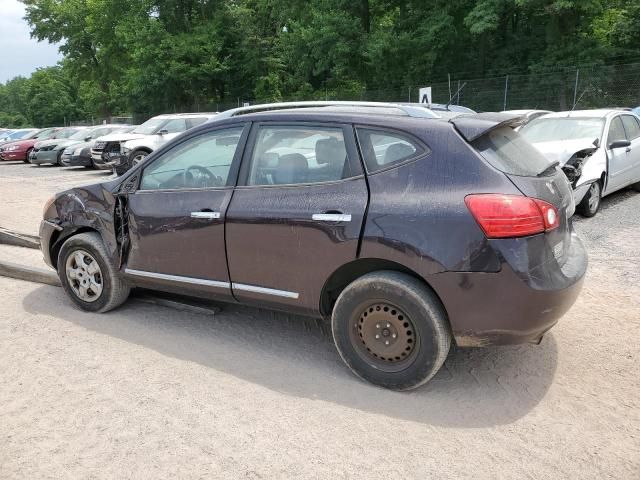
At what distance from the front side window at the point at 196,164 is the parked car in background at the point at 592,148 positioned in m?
5.17

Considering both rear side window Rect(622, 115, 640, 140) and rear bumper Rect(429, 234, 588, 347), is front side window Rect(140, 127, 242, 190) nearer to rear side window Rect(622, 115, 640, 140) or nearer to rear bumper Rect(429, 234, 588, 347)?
rear bumper Rect(429, 234, 588, 347)

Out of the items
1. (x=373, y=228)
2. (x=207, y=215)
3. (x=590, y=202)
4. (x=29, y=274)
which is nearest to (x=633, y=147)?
(x=590, y=202)

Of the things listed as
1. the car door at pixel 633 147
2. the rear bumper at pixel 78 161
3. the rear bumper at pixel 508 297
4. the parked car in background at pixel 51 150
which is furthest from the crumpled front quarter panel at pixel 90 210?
the parked car in background at pixel 51 150

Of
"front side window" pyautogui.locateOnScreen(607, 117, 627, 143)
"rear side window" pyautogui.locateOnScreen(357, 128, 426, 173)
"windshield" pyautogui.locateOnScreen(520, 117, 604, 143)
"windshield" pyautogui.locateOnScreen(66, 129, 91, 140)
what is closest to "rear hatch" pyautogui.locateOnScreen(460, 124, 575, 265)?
"rear side window" pyautogui.locateOnScreen(357, 128, 426, 173)

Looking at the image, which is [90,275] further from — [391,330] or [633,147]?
[633,147]

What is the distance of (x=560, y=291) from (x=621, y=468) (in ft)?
3.07

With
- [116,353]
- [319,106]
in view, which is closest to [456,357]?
[319,106]

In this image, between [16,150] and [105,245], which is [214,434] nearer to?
[105,245]

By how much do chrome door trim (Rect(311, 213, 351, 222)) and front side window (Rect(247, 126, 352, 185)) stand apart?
10.1 inches

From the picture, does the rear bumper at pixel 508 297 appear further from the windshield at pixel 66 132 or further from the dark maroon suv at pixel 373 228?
the windshield at pixel 66 132

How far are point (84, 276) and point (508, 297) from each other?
3512 mm

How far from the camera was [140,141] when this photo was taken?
49.9 feet

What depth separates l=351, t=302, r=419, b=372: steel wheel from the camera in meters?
3.19

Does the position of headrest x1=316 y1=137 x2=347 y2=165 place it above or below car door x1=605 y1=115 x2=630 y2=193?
above
